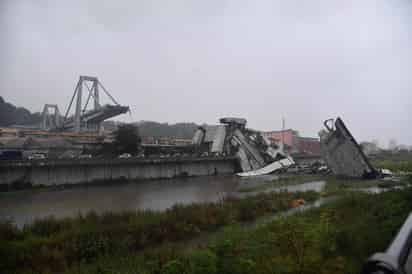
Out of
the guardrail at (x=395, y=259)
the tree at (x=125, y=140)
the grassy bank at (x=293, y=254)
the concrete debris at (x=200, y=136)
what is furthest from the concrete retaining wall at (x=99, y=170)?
the guardrail at (x=395, y=259)

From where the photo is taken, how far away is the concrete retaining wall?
81.3 ft

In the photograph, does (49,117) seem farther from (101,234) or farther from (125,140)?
(101,234)

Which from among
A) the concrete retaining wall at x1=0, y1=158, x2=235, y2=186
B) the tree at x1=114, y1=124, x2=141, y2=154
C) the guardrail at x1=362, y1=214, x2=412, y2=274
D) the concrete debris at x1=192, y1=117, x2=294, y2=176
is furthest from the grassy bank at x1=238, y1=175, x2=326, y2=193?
the guardrail at x1=362, y1=214, x2=412, y2=274

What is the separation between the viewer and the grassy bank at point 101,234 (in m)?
7.50

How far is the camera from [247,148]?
43062 mm

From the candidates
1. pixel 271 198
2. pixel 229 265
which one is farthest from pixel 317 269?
pixel 271 198

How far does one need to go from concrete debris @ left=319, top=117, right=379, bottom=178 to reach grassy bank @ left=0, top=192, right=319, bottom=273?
63.3 feet

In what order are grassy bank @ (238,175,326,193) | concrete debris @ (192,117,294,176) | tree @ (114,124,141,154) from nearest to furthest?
grassy bank @ (238,175,326,193), tree @ (114,124,141,154), concrete debris @ (192,117,294,176)

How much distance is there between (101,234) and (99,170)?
73.9ft

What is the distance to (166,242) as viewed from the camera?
30.8 feet

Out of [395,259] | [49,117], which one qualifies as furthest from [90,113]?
[395,259]

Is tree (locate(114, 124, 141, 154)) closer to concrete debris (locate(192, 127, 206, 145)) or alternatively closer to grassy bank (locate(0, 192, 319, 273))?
concrete debris (locate(192, 127, 206, 145))

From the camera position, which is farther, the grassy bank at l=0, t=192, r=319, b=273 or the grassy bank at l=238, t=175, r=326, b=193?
the grassy bank at l=238, t=175, r=326, b=193

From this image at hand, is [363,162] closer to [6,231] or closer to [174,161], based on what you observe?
[174,161]
